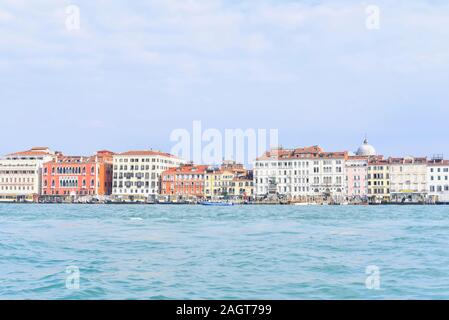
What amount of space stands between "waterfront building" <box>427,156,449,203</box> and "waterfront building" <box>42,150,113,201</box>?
83.3 ft

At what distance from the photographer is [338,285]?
6473 mm

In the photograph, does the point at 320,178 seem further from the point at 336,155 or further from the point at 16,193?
the point at 16,193

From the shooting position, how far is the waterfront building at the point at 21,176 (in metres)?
54.2

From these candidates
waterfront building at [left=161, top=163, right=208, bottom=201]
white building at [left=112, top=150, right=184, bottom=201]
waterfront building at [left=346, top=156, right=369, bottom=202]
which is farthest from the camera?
white building at [left=112, top=150, right=184, bottom=201]

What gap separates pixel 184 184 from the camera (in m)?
52.1

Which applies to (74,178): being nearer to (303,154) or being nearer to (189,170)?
(189,170)

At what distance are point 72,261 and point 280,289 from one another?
3536 millimetres

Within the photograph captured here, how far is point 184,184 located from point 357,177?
44.0 ft

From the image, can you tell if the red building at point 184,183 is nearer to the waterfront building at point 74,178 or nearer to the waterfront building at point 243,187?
the waterfront building at point 243,187

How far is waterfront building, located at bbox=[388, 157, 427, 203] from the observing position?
48.1 meters

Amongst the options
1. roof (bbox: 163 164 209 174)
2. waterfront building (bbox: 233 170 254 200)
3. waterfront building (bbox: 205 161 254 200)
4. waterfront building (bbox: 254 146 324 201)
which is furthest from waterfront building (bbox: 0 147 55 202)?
waterfront building (bbox: 254 146 324 201)

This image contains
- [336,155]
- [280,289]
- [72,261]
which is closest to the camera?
[280,289]

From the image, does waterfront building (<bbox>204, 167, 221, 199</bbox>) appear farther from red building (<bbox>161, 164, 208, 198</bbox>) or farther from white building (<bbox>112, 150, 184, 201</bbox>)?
white building (<bbox>112, 150, 184, 201</bbox>)
